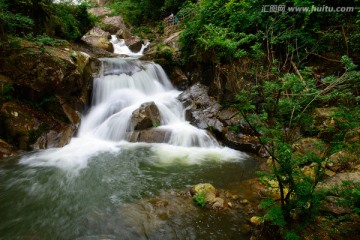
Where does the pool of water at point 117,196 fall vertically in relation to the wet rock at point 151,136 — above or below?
below

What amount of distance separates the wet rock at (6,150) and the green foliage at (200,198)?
581cm

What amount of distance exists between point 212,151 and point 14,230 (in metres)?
5.57

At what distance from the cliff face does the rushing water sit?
1.99 ft

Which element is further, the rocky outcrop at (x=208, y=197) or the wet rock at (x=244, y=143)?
the wet rock at (x=244, y=143)

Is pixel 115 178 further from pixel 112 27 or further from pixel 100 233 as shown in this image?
pixel 112 27

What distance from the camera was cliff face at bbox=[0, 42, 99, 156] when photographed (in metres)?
6.74

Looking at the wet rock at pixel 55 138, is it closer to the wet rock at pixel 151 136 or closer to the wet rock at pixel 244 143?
the wet rock at pixel 151 136

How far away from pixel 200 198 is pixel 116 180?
7.46 ft

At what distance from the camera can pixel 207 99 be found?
9.73 meters

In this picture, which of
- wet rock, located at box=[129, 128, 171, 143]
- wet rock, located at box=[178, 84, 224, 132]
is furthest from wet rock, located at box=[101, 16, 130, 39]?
wet rock, located at box=[129, 128, 171, 143]

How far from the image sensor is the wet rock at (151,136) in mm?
7859

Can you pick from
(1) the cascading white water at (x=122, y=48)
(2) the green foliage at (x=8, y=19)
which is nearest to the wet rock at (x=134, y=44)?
(1) the cascading white water at (x=122, y=48)

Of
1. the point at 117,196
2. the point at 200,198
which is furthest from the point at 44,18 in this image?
the point at 200,198

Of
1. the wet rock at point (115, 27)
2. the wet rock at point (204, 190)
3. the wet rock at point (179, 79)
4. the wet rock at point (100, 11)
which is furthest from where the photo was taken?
the wet rock at point (100, 11)
